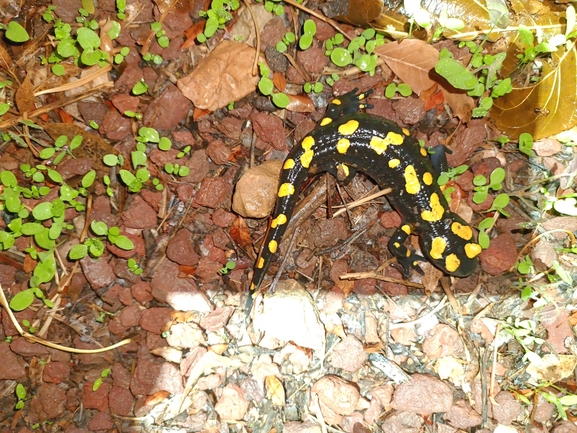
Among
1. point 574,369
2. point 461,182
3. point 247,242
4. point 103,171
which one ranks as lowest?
point 574,369

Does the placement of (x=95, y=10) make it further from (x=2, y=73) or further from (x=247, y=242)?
(x=247, y=242)

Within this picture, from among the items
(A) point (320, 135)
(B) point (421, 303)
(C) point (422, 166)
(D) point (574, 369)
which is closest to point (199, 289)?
(A) point (320, 135)

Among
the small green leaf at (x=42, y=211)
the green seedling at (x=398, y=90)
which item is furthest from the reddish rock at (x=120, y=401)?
the green seedling at (x=398, y=90)

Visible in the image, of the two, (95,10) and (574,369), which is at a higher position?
(95,10)

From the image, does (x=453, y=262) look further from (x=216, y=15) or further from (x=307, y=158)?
(x=216, y=15)
